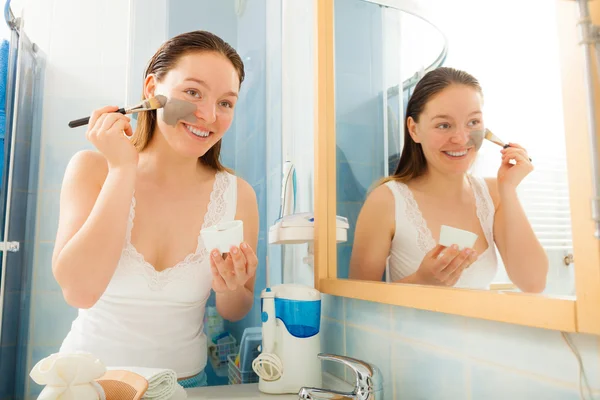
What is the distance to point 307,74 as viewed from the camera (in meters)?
1.10

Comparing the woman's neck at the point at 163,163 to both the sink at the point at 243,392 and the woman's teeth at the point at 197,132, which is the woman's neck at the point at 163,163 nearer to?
the woman's teeth at the point at 197,132

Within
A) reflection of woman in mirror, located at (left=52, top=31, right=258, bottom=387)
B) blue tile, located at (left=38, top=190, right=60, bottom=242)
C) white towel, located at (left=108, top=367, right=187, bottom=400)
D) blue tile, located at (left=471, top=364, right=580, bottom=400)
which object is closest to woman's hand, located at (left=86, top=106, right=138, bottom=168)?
reflection of woman in mirror, located at (left=52, top=31, right=258, bottom=387)

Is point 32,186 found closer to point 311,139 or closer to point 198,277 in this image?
point 198,277

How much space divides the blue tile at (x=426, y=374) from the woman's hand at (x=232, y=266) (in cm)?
34

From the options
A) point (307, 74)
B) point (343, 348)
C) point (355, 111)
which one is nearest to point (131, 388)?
point (343, 348)

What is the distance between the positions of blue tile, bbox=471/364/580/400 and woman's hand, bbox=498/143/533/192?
19cm

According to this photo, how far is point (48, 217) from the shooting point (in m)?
1.40

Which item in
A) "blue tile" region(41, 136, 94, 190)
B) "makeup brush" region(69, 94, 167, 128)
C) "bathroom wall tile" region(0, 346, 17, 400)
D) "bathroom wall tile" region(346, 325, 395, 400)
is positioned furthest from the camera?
"blue tile" region(41, 136, 94, 190)

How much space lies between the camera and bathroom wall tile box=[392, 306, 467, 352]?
536 millimetres

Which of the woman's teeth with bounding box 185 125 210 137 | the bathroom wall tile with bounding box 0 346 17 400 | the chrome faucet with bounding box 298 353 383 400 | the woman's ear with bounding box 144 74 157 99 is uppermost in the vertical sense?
the woman's ear with bounding box 144 74 157 99

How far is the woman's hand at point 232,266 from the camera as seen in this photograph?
86 centimetres

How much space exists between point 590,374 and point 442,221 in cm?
25

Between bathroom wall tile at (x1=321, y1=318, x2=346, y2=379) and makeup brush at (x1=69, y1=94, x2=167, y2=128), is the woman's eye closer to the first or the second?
makeup brush at (x1=69, y1=94, x2=167, y2=128)

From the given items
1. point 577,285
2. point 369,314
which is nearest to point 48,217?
point 369,314
